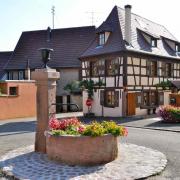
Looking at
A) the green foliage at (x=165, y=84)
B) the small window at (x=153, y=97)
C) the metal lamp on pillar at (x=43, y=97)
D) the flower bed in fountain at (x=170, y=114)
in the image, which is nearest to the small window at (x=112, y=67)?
the small window at (x=153, y=97)

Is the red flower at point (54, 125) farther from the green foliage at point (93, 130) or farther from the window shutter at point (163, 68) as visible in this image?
the window shutter at point (163, 68)

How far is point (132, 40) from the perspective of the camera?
25906 mm

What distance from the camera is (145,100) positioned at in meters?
26.7

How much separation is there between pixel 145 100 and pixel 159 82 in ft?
8.12

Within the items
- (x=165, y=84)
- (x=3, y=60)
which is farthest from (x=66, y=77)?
(x=165, y=84)

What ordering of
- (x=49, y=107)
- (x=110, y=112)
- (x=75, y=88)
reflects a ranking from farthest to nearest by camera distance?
(x=75, y=88) → (x=110, y=112) → (x=49, y=107)

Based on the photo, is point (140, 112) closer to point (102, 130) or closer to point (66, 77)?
point (66, 77)

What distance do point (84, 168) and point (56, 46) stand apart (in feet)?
106

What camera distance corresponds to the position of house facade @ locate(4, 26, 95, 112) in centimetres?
3669

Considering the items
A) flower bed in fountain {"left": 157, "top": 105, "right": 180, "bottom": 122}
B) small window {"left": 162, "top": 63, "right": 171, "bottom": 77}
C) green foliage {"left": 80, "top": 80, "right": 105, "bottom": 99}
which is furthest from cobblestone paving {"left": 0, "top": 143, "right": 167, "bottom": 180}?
small window {"left": 162, "top": 63, "right": 171, "bottom": 77}

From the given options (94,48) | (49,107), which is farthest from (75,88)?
(49,107)

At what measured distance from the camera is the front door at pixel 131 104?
80.9ft

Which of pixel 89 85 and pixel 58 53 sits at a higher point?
pixel 58 53

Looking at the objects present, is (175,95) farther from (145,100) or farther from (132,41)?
(132,41)
